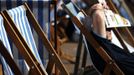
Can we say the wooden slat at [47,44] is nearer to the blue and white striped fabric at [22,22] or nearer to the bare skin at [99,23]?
the blue and white striped fabric at [22,22]

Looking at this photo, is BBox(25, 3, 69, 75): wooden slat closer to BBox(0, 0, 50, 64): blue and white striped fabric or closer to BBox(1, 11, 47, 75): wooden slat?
BBox(1, 11, 47, 75): wooden slat

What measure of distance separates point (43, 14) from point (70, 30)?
3240mm

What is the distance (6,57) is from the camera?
3385mm

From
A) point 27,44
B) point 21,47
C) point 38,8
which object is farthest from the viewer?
Answer: point 38,8

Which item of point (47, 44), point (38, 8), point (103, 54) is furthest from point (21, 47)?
point (38, 8)

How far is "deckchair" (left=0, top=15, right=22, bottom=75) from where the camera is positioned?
336cm

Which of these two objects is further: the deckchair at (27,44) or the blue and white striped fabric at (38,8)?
the blue and white striped fabric at (38,8)

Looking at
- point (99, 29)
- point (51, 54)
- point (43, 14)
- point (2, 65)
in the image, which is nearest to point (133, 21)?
point (43, 14)

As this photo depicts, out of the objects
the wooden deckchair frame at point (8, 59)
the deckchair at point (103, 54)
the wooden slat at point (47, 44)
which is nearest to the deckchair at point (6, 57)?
the wooden deckchair frame at point (8, 59)

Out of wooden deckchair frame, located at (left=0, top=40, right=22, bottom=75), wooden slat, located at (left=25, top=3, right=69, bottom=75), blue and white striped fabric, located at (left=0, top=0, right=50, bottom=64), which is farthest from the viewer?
blue and white striped fabric, located at (left=0, top=0, right=50, bottom=64)

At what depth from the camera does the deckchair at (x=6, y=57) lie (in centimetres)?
336

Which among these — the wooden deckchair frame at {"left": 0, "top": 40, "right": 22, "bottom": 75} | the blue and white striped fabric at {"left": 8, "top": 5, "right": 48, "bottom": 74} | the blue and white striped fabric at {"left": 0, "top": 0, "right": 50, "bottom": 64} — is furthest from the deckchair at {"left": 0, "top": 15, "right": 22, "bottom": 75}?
the blue and white striped fabric at {"left": 0, "top": 0, "right": 50, "bottom": 64}

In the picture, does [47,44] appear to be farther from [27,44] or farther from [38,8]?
[38,8]

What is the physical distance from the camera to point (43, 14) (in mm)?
4824
